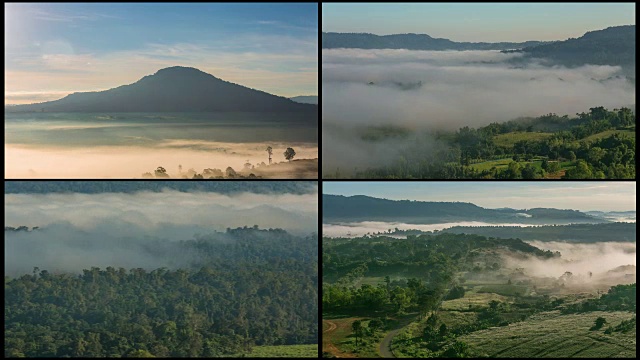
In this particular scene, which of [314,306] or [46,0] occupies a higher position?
[46,0]

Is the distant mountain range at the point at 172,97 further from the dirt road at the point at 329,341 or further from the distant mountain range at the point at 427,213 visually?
the dirt road at the point at 329,341

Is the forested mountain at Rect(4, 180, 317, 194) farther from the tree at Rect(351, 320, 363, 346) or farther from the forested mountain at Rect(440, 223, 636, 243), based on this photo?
the forested mountain at Rect(440, 223, 636, 243)

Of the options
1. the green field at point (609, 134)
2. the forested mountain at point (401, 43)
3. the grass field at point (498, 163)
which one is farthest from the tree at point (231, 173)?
the green field at point (609, 134)

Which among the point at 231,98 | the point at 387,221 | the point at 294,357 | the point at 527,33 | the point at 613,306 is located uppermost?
the point at 527,33

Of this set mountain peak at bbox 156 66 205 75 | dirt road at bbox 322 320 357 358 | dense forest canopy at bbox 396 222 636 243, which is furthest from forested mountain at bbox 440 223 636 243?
mountain peak at bbox 156 66 205 75

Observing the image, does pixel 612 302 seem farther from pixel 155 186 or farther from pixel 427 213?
pixel 155 186

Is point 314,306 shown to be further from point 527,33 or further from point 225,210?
point 527,33

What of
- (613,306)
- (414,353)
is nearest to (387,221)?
(414,353)
